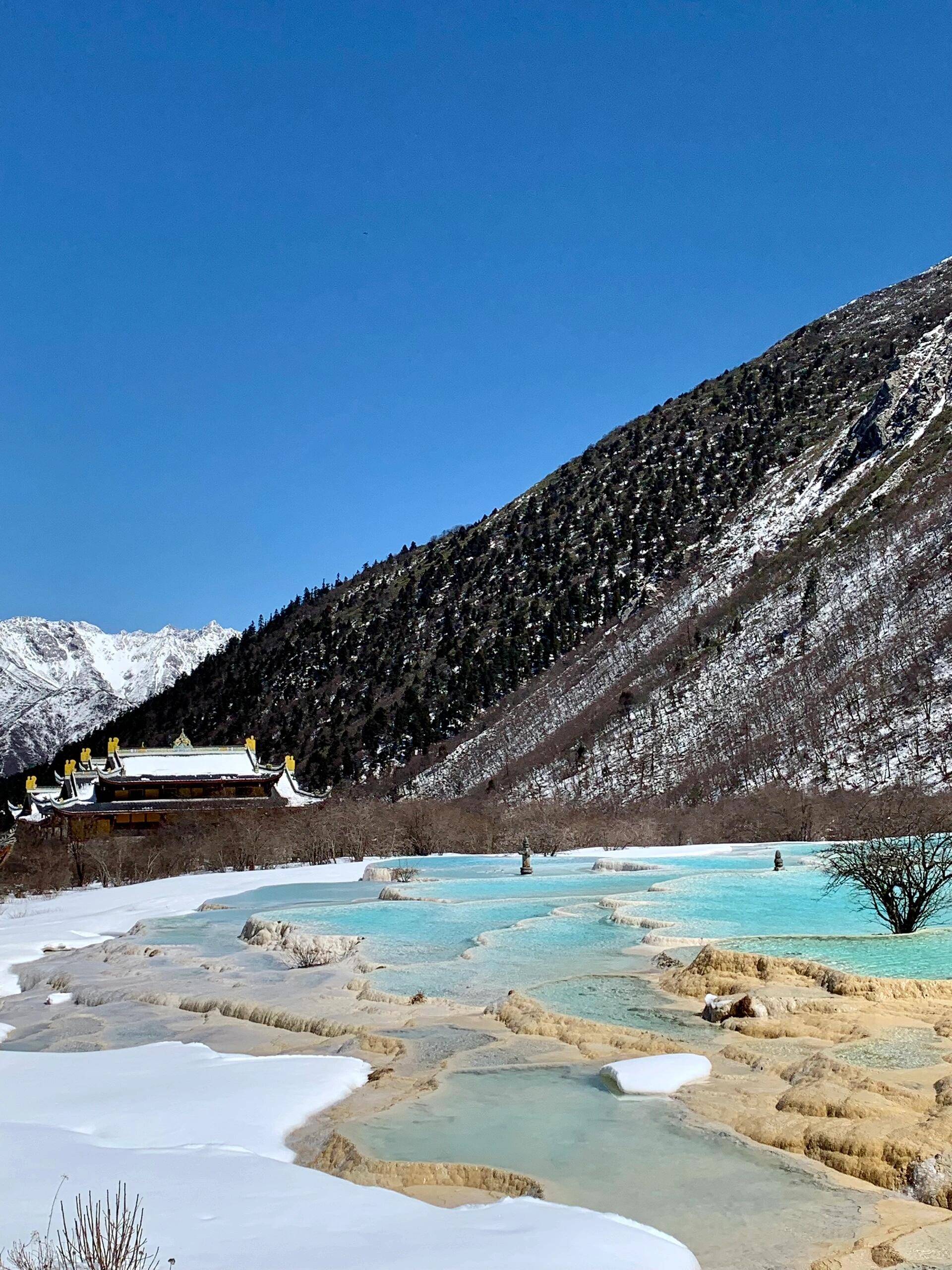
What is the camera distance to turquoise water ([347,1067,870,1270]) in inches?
283

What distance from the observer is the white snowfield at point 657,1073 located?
10.2 m

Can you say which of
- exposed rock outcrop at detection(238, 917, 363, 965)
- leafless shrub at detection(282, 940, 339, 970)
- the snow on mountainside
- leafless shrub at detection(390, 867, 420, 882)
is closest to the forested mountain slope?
the snow on mountainside

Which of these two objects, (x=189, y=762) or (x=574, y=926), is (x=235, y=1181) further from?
(x=189, y=762)

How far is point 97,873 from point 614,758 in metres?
41.5

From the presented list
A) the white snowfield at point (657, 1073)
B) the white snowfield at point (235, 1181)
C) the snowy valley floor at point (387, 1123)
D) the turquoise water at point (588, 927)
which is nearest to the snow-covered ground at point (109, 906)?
the turquoise water at point (588, 927)

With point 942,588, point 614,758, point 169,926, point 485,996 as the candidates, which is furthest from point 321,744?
point 485,996

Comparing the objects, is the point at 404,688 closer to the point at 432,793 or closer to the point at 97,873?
the point at 432,793

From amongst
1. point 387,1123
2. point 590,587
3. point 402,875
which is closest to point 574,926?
point 402,875

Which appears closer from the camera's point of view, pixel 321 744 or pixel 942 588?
pixel 942 588

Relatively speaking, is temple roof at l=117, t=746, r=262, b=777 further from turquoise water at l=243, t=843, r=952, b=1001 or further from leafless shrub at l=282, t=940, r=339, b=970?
leafless shrub at l=282, t=940, r=339, b=970

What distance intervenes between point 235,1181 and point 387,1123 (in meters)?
2.05

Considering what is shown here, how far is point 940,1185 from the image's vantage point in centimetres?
762

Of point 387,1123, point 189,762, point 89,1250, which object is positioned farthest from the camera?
point 189,762

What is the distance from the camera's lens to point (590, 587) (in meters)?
118
